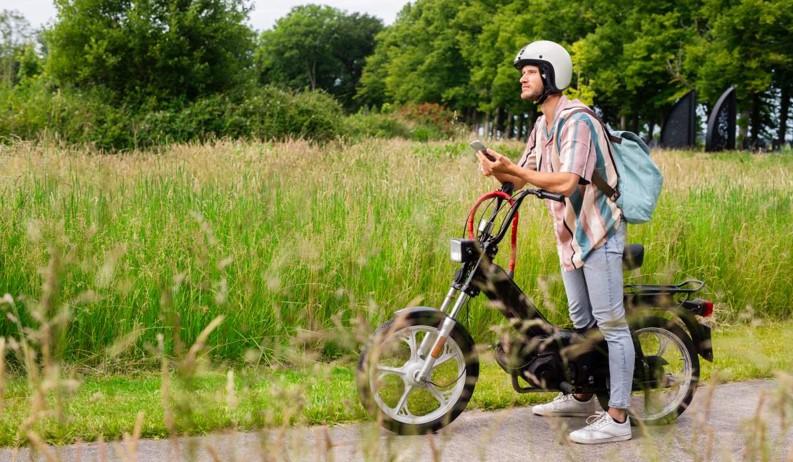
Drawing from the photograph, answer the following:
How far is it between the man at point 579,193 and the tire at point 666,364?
0.64 feet

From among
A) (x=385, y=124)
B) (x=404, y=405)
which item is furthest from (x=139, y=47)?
(x=404, y=405)

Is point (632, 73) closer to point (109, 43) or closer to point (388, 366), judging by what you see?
point (109, 43)

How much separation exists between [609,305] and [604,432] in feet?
2.16

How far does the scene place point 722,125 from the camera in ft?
86.0

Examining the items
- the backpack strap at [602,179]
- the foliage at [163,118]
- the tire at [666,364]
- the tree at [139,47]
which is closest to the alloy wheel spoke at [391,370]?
the tire at [666,364]

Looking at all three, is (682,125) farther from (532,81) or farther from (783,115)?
(532,81)

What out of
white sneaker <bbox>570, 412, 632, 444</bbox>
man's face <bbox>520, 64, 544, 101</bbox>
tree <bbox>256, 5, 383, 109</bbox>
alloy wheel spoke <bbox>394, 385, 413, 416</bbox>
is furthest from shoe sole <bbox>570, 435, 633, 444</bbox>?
tree <bbox>256, 5, 383, 109</bbox>

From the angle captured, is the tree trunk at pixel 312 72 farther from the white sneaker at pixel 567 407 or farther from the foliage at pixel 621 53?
the white sneaker at pixel 567 407

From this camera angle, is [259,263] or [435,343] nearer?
[435,343]

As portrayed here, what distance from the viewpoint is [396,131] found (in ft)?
103

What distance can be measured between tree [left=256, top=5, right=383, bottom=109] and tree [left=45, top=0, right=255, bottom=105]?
59.9 metres

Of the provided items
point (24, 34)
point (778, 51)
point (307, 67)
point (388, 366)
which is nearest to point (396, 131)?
point (778, 51)

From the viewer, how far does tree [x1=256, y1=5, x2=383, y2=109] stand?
85188 mm

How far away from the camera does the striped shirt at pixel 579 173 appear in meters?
3.94
